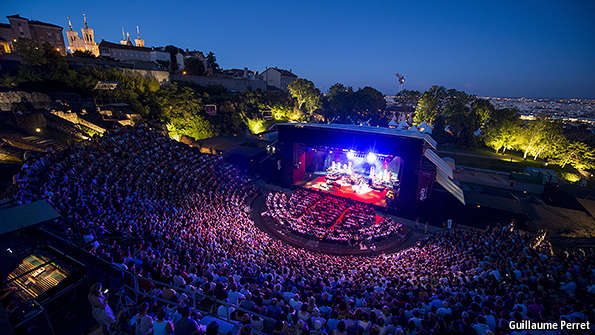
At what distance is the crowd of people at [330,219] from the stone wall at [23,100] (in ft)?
82.3

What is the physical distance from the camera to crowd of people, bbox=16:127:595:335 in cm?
605

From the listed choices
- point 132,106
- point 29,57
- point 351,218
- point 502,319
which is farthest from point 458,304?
point 29,57

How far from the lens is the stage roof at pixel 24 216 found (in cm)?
558

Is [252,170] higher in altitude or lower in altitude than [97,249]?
lower

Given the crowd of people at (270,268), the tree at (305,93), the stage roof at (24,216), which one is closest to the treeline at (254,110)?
the tree at (305,93)

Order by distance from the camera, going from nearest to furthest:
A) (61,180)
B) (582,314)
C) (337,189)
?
(582,314) < (61,180) < (337,189)

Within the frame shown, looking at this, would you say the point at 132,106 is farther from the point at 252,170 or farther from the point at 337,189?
the point at 337,189

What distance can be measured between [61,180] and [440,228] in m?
21.4

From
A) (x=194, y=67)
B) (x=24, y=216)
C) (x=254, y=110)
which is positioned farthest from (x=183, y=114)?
(x=24, y=216)

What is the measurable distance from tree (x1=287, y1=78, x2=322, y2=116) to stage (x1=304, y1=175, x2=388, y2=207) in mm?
35450

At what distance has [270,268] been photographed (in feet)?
32.0

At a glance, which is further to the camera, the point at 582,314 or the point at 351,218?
the point at 351,218

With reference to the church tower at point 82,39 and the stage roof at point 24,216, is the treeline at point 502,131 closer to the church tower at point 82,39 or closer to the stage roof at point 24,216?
the stage roof at point 24,216

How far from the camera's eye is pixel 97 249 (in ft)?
22.7
